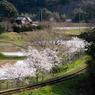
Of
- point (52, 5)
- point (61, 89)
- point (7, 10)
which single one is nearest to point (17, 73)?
point (61, 89)

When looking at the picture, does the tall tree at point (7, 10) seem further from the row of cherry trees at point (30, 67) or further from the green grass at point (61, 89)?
the green grass at point (61, 89)

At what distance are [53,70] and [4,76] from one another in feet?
14.9

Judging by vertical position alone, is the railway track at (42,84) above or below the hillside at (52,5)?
below

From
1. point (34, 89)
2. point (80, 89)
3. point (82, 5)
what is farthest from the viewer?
point (82, 5)

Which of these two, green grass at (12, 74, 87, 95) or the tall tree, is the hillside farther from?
green grass at (12, 74, 87, 95)

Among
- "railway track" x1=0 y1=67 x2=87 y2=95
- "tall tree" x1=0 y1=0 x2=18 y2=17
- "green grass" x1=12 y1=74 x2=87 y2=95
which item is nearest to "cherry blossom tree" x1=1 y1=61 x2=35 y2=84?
"railway track" x1=0 y1=67 x2=87 y2=95

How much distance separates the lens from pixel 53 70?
1449cm

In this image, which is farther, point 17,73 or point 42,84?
point 17,73

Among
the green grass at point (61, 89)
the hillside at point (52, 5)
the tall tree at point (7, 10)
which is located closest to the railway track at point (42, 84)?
the green grass at point (61, 89)

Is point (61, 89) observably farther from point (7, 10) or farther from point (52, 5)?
point (52, 5)

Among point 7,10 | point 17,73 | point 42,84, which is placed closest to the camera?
point 42,84

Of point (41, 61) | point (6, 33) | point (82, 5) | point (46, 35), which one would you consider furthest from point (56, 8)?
point (41, 61)

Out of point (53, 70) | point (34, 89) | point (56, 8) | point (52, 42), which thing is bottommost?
point (53, 70)

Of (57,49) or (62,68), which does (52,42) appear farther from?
(62,68)
